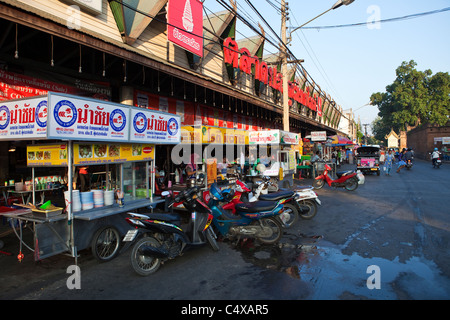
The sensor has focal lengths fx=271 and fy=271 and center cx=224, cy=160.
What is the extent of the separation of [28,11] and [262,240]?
723 centimetres

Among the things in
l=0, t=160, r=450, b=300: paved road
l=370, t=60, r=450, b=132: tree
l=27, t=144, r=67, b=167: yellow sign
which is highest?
l=370, t=60, r=450, b=132: tree

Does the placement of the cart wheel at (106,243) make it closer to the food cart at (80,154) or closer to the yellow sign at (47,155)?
the food cart at (80,154)

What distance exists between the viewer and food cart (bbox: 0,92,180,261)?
184 inches

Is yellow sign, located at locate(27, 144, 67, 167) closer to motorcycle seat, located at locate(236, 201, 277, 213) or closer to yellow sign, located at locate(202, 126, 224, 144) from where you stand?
motorcycle seat, located at locate(236, 201, 277, 213)

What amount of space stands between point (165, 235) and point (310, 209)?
510cm

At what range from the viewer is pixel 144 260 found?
4.71m

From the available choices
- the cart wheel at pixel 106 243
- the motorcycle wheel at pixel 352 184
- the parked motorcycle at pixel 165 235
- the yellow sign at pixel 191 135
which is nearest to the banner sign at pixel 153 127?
the yellow sign at pixel 191 135

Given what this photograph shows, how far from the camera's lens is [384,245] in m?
5.95

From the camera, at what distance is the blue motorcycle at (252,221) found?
6195mm

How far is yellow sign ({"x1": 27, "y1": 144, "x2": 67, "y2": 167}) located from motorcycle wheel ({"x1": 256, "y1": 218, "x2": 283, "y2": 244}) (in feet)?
14.3

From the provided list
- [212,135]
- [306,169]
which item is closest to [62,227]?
[212,135]

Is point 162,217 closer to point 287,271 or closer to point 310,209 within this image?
point 287,271

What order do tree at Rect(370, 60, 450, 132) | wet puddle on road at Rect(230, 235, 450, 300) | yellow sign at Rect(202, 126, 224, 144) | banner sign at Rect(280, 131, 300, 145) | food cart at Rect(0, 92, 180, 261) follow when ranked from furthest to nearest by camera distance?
tree at Rect(370, 60, 450, 132) → banner sign at Rect(280, 131, 300, 145) → yellow sign at Rect(202, 126, 224, 144) → food cart at Rect(0, 92, 180, 261) → wet puddle on road at Rect(230, 235, 450, 300)

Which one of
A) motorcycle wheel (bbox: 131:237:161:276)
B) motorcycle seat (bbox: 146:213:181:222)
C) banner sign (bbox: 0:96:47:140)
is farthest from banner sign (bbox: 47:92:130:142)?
motorcycle wheel (bbox: 131:237:161:276)
